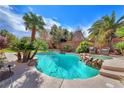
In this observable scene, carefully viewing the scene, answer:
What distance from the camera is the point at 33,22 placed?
4453mm

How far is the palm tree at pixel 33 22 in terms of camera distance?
13.9ft

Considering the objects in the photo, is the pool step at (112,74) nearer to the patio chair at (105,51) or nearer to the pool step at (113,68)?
the pool step at (113,68)

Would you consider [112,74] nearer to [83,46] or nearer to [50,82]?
[83,46]

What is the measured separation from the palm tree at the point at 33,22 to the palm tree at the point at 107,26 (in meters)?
1.78

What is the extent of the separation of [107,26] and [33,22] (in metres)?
2.74

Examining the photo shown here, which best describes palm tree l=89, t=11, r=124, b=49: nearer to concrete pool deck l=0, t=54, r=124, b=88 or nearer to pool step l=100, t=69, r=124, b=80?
pool step l=100, t=69, r=124, b=80

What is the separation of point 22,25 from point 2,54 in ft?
3.80

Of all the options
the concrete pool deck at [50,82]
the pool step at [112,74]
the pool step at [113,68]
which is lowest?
the concrete pool deck at [50,82]

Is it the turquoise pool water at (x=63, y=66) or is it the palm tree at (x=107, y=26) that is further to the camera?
the palm tree at (x=107, y=26)

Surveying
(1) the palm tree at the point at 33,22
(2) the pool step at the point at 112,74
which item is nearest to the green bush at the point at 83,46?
(2) the pool step at the point at 112,74

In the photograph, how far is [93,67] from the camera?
15.1 ft

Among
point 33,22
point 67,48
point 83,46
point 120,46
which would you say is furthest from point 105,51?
point 33,22

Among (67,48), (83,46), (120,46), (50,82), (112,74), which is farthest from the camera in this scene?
(67,48)
